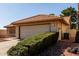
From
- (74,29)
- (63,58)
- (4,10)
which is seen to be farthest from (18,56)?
(74,29)

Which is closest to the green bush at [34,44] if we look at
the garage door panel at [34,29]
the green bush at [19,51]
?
the green bush at [19,51]

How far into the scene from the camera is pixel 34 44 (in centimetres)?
788

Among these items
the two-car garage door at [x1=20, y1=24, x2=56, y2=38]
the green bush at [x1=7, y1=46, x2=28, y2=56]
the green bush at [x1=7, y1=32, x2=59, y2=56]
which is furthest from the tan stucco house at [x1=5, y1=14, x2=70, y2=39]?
the green bush at [x1=7, y1=46, x2=28, y2=56]

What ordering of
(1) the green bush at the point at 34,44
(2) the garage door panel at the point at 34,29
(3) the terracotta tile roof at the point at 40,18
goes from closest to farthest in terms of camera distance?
1. (1) the green bush at the point at 34,44
2. (3) the terracotta tile roof at the point at 40,18
3. (2) the garage door panel at the point at 34,29

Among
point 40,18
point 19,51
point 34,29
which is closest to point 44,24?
point 40,18

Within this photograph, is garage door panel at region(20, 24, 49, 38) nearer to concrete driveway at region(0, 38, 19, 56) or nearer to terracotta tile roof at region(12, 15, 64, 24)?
terracotta tile roof at region(12, 15, 64, 24)

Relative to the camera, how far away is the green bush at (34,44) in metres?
7.45

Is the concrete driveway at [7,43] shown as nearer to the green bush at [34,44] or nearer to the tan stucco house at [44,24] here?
the tan stucco house at [44,24]

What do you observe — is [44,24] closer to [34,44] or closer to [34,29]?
[34,29]

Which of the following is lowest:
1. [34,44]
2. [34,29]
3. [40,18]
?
[34,44]

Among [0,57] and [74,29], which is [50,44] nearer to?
[74,29]

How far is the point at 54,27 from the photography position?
9.86 meters

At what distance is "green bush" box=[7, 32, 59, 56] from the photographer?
7.45m

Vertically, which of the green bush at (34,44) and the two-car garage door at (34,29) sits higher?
the two-car garage door at (34,29)
